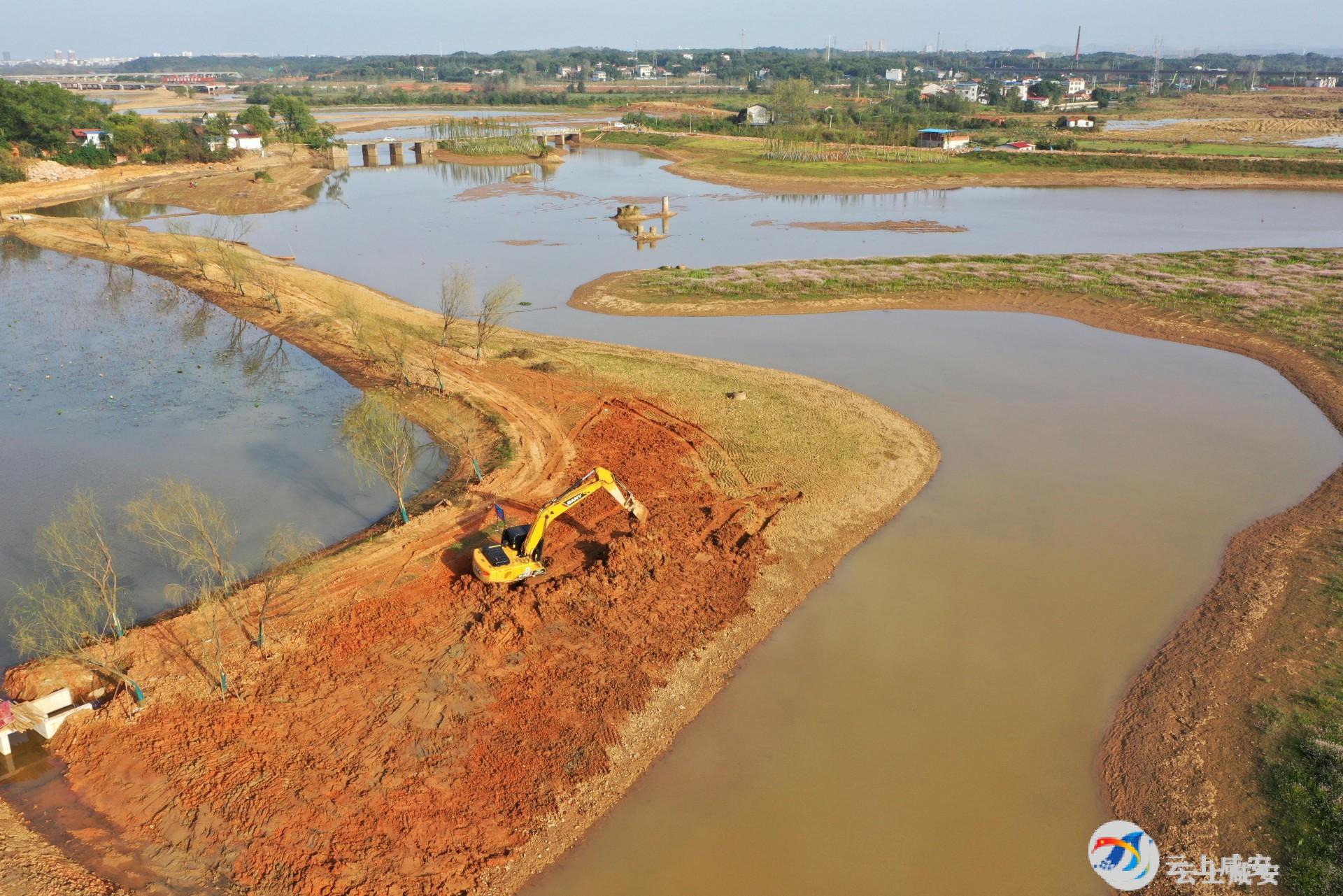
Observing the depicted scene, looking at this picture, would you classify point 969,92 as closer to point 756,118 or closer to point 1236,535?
point 756,118

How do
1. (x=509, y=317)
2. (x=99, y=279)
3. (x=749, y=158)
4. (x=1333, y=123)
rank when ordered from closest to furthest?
1. (x=509, y=317)
2. (x=99, y=279)
3. (x=749, y=158)
4. (x=1333, y=123)

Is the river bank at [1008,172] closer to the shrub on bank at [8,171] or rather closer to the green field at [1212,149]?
the green field at [1212,149]

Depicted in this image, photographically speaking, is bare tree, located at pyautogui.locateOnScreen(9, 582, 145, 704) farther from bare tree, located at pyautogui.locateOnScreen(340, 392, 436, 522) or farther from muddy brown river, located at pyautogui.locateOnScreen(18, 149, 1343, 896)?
muddy brown river, located at pyautogui.locateOnScreen(18, 149, 1343, 896)

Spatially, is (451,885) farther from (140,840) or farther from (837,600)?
(837,600)

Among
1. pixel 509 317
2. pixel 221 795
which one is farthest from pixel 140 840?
pixel 509 317

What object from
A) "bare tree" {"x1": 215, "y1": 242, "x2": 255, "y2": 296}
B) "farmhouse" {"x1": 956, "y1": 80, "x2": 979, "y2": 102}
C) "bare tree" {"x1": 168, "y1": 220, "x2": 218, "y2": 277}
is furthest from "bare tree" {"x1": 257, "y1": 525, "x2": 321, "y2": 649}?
"farmhouse" {"x1": 956, "y1": 80, "x2": 979, "y2": 102}

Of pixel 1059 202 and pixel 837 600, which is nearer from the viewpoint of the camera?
pixel 837 600
